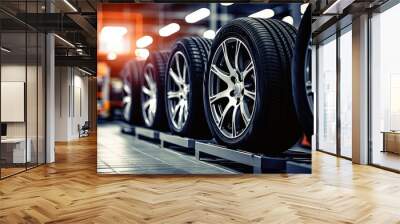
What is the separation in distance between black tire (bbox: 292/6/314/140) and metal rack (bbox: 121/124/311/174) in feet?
1.11

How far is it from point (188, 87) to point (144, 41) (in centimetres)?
81

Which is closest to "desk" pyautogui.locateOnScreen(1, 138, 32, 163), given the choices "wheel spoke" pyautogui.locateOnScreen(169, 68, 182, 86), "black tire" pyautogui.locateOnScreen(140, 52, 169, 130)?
"black tire" pyautogui.locateOnScreen(140, 52, 169, 130)

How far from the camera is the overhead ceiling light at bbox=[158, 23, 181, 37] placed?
5.06 metres

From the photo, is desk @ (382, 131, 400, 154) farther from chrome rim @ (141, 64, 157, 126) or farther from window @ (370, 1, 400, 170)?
chrome rim @ (141, 64, 157, 126)

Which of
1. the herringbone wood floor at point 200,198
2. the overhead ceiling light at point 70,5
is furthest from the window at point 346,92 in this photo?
the overhead ceiling light at point 70,5

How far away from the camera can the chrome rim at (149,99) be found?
5.35 metres

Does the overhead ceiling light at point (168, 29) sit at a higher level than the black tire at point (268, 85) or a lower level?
higher

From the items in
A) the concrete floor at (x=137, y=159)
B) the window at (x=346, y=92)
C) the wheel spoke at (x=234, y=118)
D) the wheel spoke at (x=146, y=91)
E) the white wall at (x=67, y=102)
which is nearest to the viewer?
the wheel spoke at (x=234, y=118)

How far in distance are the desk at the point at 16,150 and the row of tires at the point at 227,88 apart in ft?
5.90

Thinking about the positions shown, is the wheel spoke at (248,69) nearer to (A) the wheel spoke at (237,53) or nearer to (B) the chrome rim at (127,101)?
(A) the wheel spoke at (237,53)

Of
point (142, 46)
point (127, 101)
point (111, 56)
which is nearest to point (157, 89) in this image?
point (127, 101)

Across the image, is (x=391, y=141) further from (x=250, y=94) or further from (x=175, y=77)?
(x=175, y=77)

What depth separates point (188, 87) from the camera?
5184 mm

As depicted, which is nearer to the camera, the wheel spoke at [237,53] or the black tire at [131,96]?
the wheel spoke at [237,53]
